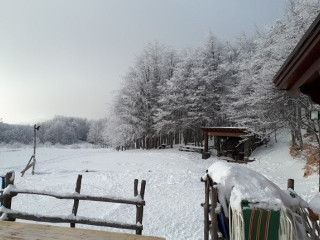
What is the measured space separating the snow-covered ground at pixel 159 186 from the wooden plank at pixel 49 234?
3.74m

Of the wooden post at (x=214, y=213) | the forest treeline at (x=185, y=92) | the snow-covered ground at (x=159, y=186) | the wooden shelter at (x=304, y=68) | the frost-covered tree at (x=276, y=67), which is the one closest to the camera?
the wooden shelter at (x=304, y=68)

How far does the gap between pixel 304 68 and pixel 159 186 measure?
9.65 m

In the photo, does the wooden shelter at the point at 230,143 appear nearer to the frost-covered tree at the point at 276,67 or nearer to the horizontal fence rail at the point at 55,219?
the frost-covered tree at the point at 276,67

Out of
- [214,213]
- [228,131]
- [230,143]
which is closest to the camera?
[214,213]

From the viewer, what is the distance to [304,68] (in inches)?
140

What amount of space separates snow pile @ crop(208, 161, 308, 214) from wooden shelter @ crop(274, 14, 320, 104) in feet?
5.90

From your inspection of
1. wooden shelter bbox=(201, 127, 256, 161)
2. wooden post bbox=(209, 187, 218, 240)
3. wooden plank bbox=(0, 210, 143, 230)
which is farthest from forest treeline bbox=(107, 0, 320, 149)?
wooden post bbox=(209, 187, 218, 240)

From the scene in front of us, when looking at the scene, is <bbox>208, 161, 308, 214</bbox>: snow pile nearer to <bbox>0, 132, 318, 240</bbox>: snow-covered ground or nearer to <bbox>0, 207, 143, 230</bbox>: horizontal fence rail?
<bbox>0, 207, 143, 230</bbox>: horizontal fence rail

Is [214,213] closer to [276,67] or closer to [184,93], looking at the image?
[276,67]

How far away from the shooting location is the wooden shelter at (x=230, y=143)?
59.5ft

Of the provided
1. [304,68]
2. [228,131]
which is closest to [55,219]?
[304,68]

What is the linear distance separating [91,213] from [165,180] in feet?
18.0

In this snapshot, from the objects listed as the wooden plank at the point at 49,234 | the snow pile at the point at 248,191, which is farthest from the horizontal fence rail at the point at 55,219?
the snow pile at the point at 248,191

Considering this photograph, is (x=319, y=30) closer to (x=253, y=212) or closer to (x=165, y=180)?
(x=253, y=212)
